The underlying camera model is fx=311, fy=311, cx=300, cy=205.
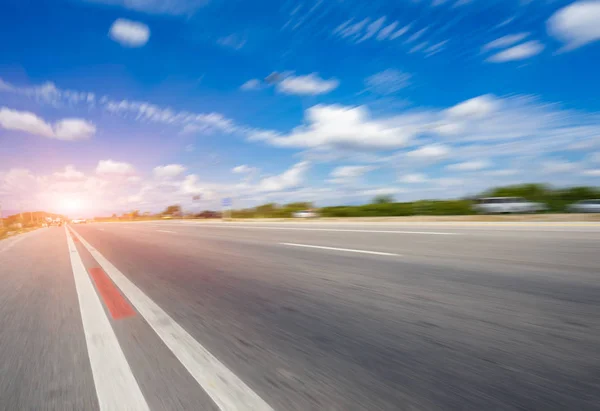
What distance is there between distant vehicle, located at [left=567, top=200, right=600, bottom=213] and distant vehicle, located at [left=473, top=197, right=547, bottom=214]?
76.5 inches

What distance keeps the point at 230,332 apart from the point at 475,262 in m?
3.91

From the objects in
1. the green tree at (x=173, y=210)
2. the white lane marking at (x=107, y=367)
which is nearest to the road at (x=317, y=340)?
the white lane marking at (x=107, y=367)

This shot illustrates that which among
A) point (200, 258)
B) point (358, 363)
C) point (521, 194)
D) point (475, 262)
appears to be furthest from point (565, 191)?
point (358, 363)

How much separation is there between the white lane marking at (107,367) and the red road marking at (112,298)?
0.35 feet

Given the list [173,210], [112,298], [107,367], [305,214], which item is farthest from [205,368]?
[173,210]

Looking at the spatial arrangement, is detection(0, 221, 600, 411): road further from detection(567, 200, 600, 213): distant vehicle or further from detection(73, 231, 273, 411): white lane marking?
detection(567, 200, 600, 213): distant vehicle

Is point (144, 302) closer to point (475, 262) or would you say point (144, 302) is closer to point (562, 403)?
point (562, 403)

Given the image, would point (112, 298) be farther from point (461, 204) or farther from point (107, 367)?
point (461, 204)

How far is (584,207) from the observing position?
66.5 feet

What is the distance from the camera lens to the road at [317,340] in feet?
5.22

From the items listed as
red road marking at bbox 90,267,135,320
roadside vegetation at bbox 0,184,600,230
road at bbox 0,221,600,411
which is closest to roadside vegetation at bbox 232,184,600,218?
roadside vegetation at bbox 0,184,600,230

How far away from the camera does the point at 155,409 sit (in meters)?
1.53

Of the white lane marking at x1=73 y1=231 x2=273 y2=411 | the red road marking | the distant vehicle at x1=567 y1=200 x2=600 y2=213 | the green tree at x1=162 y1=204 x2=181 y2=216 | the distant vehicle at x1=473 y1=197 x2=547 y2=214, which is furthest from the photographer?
the green tree at x1=162 y1=204 x2=181 y2=216

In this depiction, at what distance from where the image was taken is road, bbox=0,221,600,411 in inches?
62.6
